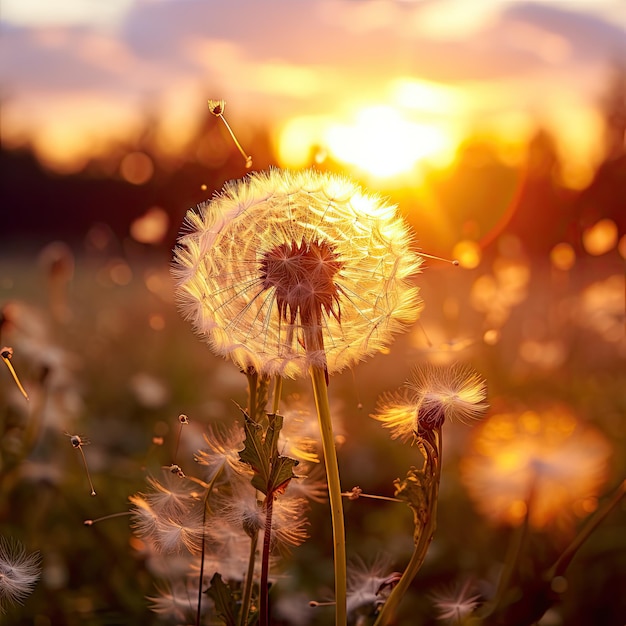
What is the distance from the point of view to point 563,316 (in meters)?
5.55

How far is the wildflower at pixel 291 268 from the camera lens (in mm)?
1546

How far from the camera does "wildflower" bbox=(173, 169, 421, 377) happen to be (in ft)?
5.07

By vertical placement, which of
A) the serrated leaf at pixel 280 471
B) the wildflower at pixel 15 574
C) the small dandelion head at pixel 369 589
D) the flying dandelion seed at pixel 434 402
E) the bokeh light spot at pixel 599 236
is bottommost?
the small dandelion head at pixel 369 589

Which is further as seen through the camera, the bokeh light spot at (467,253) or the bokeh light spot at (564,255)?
the bokeh light spot at (564,255)

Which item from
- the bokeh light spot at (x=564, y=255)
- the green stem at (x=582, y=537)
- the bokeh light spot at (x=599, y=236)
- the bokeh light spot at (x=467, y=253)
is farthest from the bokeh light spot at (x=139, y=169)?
the green stem at (x=582, y=537)

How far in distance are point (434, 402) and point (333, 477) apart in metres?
0.22

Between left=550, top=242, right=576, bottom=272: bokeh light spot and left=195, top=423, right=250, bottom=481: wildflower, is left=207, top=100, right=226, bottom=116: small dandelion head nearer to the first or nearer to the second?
left=195, top=423, right=250, bottom=481: wildflower

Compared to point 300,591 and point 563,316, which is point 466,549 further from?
point 563,316

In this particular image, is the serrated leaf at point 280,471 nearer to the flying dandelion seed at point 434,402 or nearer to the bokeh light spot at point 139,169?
the flying dandelion seed at point 434,402

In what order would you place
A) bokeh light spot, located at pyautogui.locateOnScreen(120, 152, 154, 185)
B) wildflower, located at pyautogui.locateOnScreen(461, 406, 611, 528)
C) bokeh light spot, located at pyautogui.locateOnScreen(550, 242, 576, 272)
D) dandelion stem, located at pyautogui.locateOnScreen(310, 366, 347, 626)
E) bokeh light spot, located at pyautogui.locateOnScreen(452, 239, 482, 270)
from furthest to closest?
bokeh light spot, located at pyautogui.locateOnScreen(120, 152, 154, 185)
bokeh light spot, located at pyautogui.locateOnScreen(550, 242, 576, 272)
bokeh light spot, located at pyautogui.locateOnScreen(452, 239, 482, 270)
wildflower, located at pyautogui.locateOnScreen(461, 406, 611, 528)
dandelion stem, located at pyautogui.locateOnScreen(310, 366, 347, 626)

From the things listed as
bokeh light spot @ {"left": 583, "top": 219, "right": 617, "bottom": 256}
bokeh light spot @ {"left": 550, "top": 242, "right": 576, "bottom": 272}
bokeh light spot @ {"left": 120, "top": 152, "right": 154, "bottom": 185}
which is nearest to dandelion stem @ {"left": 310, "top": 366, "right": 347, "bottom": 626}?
bokeh light spot @ {"left": 583, "top": 219, "right": 617, "bottom": 256}

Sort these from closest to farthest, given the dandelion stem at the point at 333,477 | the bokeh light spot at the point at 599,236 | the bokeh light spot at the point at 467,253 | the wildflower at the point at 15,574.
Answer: the dandelion stem at the point at 333,477
the wildflower at the point at 15,574
the bokeh light spot at the point at 467,253
the bokeh light spot at the point at 599,236

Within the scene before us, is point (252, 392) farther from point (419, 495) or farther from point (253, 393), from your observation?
point (419, 495)

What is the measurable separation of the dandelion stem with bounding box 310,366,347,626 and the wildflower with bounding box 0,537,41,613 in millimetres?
554
